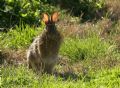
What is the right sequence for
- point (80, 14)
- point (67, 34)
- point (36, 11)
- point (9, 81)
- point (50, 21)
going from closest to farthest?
1. point (9, 81)
2. point (50, 21)
3. point (67, 34)
4. point (36, 11)
5. point (80, 14)

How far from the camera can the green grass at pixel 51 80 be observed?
6.02 m

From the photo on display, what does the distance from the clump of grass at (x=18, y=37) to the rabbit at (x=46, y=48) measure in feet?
3.37

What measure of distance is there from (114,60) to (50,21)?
1457mm

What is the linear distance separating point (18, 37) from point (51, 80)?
81.8 inches

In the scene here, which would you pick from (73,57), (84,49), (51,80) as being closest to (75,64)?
(73,57)

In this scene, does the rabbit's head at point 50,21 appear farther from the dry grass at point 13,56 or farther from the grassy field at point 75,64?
the dry grass at point 13,56

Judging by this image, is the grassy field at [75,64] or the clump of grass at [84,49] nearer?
the grassy field at [75,64]

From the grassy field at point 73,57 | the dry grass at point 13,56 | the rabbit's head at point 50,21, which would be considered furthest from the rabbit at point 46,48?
the dry grass at point 13,56

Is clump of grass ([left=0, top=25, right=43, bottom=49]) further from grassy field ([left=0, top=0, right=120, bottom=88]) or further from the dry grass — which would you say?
the dry grass

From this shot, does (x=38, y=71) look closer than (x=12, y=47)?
Yes

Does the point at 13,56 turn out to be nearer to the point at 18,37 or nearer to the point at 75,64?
the point at 18,37

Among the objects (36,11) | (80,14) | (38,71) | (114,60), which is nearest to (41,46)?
(38,71)

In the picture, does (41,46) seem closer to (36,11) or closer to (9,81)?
(9,81)

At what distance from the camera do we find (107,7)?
1056 cm
